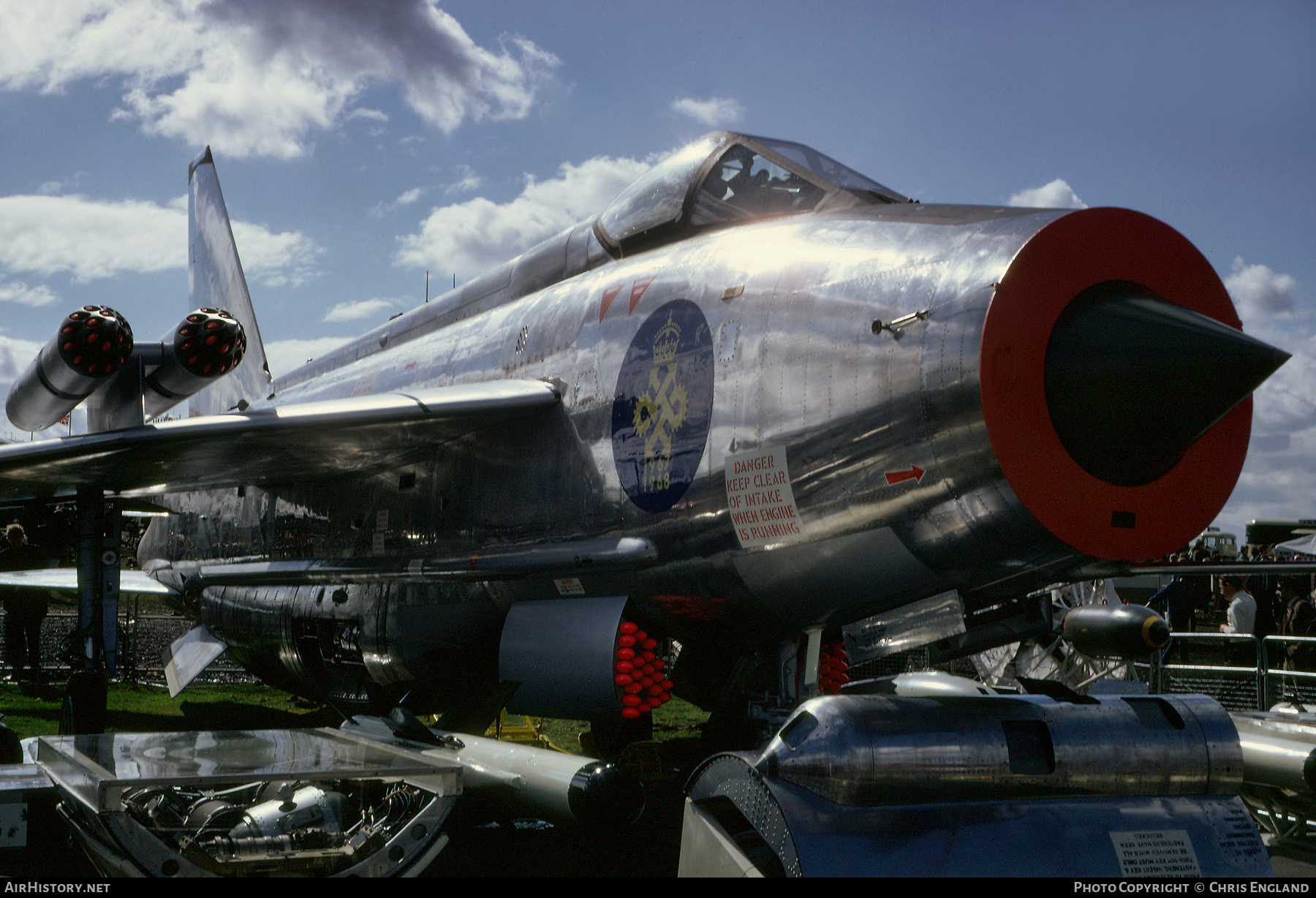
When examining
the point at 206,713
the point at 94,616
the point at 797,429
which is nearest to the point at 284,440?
the point at 94,616

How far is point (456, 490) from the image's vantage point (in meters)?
6.63

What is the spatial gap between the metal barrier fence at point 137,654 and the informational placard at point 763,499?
35.3ft

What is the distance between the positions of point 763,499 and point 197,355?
14.9ft

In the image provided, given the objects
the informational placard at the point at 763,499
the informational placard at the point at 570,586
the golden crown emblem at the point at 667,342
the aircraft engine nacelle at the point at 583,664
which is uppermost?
the golden crown emblem at the point at 667,342

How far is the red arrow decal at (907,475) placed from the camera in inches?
155

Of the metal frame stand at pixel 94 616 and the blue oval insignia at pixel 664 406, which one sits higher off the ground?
the blue oval insignia at pixel 664 406

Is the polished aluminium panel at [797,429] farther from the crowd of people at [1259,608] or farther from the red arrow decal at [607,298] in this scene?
the crowd of people at [1259,608]

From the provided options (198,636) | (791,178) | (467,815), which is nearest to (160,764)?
(467,815)

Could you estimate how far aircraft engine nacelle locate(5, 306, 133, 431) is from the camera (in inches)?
261

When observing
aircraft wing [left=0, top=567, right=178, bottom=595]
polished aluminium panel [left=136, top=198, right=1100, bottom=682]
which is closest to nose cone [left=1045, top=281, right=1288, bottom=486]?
polished aluminium panel [left=136, top=198, right=1100, bottom=682]

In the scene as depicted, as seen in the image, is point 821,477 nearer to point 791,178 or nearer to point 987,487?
point 987,487

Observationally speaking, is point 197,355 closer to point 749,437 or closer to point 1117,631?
point 749,437

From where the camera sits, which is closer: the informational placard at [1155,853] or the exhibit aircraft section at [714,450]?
the informational placard at [1155,853]

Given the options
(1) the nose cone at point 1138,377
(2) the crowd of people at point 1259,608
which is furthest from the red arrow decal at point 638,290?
(2) the crowd of people at point 1259,608
